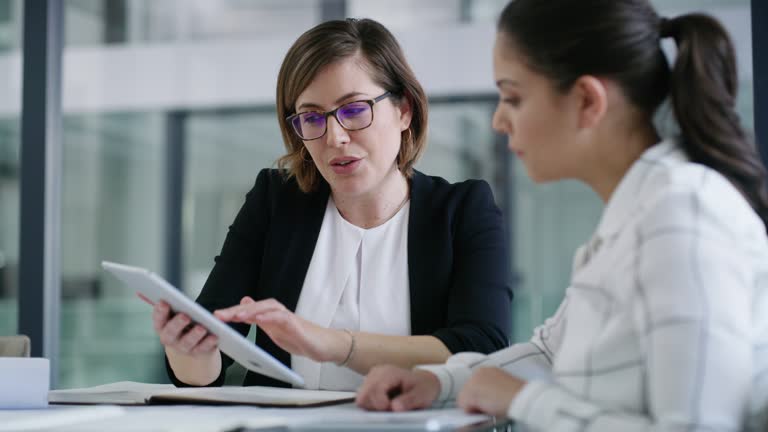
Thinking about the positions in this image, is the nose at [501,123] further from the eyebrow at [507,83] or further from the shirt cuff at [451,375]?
the shirt cuff at [451,375]

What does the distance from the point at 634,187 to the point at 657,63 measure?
23 cm

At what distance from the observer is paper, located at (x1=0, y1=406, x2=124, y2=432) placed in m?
1.24

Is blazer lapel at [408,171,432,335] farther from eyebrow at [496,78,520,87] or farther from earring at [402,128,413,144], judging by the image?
eyebrow at [496,78,520,87]

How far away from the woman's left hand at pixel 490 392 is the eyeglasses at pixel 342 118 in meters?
0.89

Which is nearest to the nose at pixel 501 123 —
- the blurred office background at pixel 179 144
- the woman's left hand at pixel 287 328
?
the woman's left hand at pixel 287 328

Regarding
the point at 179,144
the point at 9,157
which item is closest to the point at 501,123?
the point at 179,144

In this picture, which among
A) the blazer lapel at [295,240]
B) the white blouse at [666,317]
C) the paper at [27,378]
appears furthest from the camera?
the blazer lapel at [295,240]

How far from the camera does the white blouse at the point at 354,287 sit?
6.48 feet

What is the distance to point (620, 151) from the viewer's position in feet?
4.21

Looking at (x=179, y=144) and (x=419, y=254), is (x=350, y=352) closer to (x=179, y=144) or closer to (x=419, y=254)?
(x=419, y=254)

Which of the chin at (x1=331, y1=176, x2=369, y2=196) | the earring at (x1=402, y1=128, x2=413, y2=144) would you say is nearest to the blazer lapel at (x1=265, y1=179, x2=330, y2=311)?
the chin at (x1=331, y1=176, x2=369, y2=196)

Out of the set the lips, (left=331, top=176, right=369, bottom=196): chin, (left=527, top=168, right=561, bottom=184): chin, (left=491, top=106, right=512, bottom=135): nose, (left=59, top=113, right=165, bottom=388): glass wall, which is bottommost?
(left=59, top=113, right=165, bottom=388): glass wall

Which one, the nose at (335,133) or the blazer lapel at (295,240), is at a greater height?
the nose at (335,133)

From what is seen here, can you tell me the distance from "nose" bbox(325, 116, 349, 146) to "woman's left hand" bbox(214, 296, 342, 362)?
48cm
